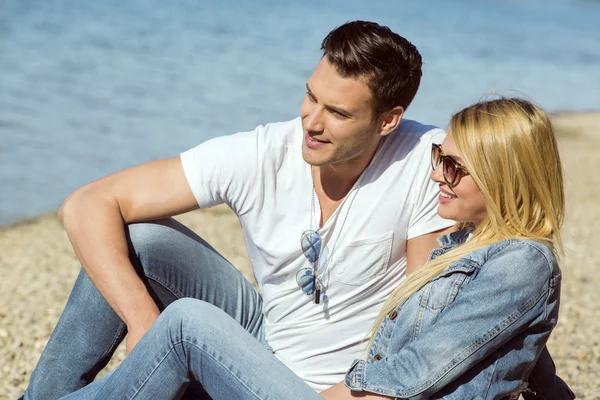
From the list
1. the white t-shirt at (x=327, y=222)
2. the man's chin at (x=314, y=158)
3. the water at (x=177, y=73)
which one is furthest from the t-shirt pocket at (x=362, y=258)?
the water at (x=177, y=73)

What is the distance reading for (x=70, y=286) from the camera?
5805 mm

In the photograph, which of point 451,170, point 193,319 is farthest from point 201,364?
point 451,170

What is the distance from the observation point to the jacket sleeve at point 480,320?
2.35 meters

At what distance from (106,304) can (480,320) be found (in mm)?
1481

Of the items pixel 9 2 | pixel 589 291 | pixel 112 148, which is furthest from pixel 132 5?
pixel 589 291

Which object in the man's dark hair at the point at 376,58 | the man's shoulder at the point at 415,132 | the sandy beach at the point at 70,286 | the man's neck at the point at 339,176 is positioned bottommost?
the sandy beach at the point at 70,286

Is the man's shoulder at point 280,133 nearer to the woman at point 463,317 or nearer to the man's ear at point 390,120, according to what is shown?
the man's ear at point 390,120

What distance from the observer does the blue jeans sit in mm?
3186

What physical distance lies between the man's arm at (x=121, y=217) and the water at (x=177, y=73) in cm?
213

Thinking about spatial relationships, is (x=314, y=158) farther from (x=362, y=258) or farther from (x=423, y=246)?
(x=423, y=246)

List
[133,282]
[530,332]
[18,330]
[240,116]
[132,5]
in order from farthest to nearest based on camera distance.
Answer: [132,5] → [240,116] → [18,330] → [133,282] → [530,332]

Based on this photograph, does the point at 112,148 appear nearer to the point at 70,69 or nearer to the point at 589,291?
the point at 70,69

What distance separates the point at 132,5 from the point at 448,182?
21.0 m

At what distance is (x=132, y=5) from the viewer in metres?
22.5
